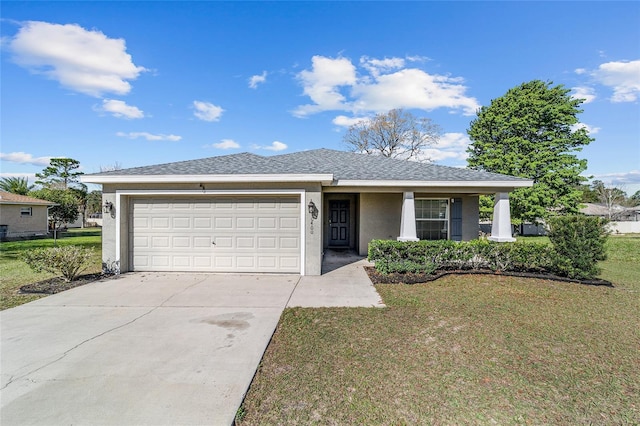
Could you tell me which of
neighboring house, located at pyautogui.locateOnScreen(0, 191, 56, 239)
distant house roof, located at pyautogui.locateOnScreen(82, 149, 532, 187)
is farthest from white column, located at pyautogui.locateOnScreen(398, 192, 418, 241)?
neighboring house, located at pyautogui.locateOnScreen(0, 191, 56, 239)

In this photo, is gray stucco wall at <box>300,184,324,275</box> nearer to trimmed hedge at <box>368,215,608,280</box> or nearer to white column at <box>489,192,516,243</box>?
trimmed hedge at <box>368,215,608,280</box>

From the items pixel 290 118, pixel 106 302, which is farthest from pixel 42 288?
pixel 290 118

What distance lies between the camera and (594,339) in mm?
4082

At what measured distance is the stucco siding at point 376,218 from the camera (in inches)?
453

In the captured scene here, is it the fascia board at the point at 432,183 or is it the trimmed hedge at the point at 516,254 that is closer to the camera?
the trimmed hedge at the point at 516,254

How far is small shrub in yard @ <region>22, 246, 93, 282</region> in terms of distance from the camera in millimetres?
6895

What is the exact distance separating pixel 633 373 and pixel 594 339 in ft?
3.12

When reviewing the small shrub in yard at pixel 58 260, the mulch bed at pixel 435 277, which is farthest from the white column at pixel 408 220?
the small shrub in yard at pixel 58 260

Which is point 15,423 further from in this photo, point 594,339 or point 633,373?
point 594,339

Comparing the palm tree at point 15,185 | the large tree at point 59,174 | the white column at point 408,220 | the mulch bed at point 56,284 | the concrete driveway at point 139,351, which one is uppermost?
the large tree at point 59,174

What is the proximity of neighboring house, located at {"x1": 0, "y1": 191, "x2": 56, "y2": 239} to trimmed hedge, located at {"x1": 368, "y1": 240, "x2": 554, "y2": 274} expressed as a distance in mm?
24515

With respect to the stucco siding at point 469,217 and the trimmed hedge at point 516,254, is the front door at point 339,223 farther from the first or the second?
the trimmed hedge at point 516,254

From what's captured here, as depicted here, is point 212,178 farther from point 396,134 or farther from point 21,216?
point 396,134

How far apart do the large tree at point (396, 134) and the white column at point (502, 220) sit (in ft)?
65.5
